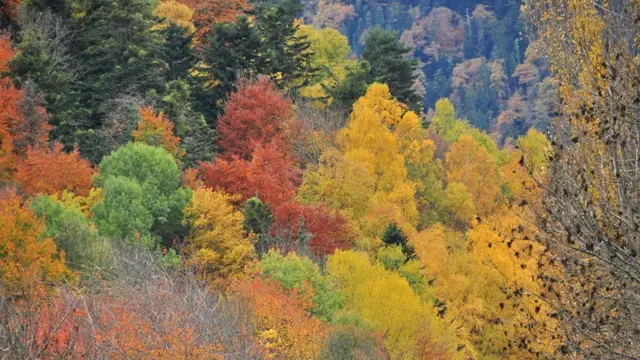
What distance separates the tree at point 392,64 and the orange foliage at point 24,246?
35269mm

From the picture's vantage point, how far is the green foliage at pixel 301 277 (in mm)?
33906

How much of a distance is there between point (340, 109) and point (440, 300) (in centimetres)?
1850

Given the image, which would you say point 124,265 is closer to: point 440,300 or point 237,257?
point 237,257

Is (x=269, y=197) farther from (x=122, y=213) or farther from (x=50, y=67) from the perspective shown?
(x=50, y=67)

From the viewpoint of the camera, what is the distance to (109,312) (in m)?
24.6

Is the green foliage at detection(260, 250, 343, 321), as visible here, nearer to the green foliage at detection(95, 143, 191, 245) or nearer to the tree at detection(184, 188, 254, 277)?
the tree at detection(184, 188, 254, 277)

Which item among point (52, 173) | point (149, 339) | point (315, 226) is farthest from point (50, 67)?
point (149, 339)

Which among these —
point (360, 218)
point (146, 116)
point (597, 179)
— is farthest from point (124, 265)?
point (597, 179)

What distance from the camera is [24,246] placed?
29.0 m

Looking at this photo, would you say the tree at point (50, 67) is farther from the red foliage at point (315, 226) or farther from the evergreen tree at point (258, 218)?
the red foliage at point (315, 226)

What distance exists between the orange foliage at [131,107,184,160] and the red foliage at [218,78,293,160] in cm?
560

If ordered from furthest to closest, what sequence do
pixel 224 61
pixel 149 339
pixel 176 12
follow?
pixel 176 12
pixel 224 61
pixel 149 339

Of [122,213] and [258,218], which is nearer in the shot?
[122,213]

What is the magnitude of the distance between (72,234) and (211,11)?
1768 inches
